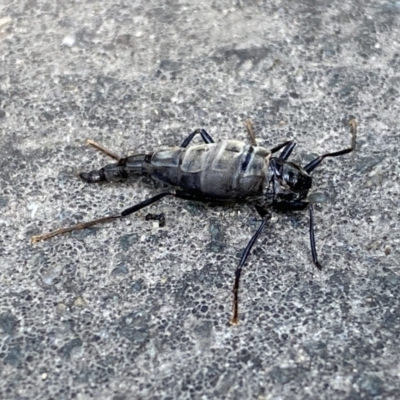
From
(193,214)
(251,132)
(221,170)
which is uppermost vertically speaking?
(221,170)

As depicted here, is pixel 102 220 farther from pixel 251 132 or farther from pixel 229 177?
pixel 251 132

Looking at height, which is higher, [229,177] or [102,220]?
[229,177]

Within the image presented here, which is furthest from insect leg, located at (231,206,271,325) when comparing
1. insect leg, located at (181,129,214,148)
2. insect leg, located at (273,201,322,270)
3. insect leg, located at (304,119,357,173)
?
insect leg, located at (181,129,214,148)

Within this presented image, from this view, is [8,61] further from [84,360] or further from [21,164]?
[84,360]

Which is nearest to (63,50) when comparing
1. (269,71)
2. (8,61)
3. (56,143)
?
(8,61)

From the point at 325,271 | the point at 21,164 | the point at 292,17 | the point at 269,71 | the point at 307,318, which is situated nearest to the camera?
the point at 307,318

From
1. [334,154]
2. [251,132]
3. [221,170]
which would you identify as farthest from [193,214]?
[334,154]

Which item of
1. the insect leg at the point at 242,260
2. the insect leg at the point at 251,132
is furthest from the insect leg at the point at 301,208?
the insect leg at the point at 251,132
